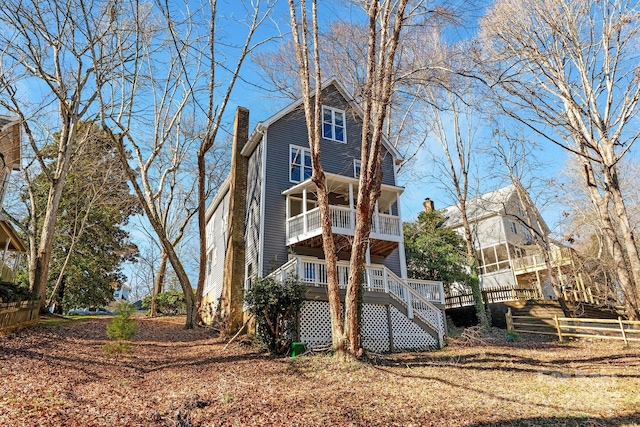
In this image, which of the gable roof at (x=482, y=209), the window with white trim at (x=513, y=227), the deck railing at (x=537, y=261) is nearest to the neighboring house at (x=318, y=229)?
the gable roof at (x=482, y=209)

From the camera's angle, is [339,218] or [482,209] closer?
[339,218]

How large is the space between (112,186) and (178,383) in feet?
59.1

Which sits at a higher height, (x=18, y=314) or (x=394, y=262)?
(x=394, y=262)

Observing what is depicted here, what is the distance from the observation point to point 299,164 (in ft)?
55.4

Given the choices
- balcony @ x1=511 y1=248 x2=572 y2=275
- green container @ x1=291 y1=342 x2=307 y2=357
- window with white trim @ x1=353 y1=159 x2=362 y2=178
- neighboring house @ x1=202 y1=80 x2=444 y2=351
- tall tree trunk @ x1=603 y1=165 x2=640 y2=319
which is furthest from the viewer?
balcony @ x1=511 y1=248 x2=572 y2=275

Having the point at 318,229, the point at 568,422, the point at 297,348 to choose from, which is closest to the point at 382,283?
the point at 318,229

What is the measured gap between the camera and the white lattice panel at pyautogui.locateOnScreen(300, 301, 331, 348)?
37.4 feet

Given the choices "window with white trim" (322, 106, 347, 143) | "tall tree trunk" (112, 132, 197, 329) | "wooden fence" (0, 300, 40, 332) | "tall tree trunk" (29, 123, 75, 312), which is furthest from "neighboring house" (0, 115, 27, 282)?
"window with white trim" (322, 106, 347, 143)

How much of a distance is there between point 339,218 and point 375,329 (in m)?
4.10

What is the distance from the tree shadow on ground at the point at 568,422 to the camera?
18.8 feet

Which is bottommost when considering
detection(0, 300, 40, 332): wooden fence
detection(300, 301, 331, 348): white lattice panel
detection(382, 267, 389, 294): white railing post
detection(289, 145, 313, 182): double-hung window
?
detection(300, 301, 331, 348): white lattice panel

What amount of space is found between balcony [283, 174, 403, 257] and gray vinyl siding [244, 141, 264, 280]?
1.24 metres

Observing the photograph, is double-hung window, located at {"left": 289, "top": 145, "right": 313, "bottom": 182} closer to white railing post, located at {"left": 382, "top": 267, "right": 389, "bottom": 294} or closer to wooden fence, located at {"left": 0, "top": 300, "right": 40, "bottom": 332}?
white railing post, located at {"left": 382, "top": 267, "right": 389, "bottom": 294}

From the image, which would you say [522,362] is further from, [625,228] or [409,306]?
[625,228]
